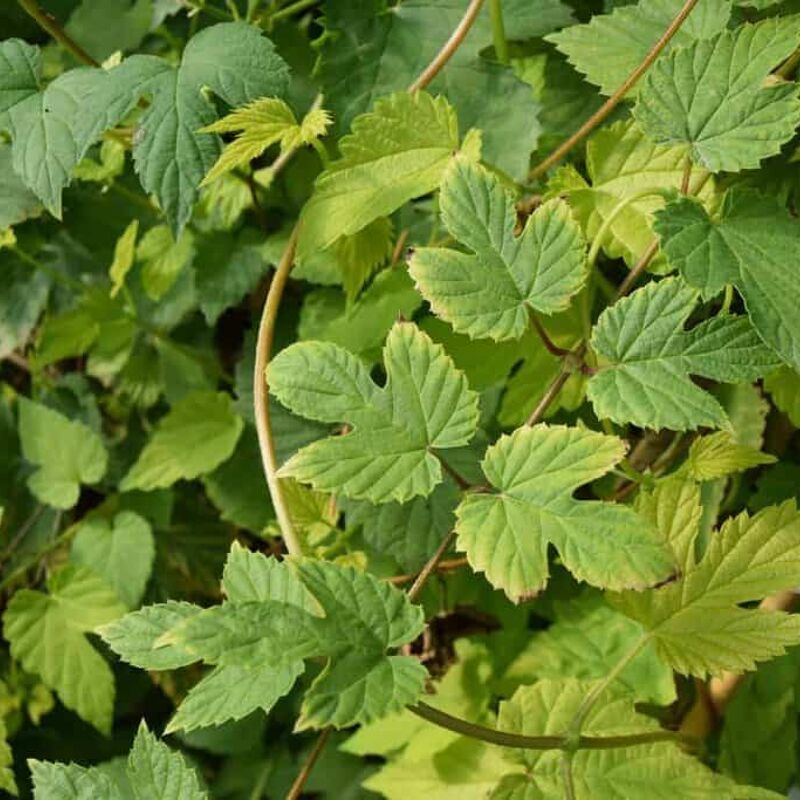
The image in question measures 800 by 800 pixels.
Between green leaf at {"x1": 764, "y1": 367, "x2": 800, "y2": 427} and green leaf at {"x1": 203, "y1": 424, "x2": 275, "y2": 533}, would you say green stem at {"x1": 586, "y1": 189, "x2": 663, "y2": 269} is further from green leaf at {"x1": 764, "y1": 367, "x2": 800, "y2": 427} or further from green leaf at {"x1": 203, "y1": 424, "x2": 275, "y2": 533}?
green leaf at {"x1": 203, "y1": 424, "x2": 275, "y2": 533}

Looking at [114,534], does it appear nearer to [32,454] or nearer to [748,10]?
[32,454]

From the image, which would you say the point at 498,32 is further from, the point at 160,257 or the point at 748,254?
the point at 160,257

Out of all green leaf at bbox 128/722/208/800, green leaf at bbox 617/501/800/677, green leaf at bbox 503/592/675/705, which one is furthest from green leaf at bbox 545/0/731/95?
green leaf at bbox 128/722/208/800

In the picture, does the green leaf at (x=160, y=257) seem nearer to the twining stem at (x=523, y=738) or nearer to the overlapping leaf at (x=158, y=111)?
the overlapping leaf at (x=158, y=111)

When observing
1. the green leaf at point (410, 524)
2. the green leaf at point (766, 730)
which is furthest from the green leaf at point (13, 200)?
the green leaf at point (766, 730)

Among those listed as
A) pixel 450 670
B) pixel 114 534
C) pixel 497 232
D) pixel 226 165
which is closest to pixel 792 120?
pixel 497 232
